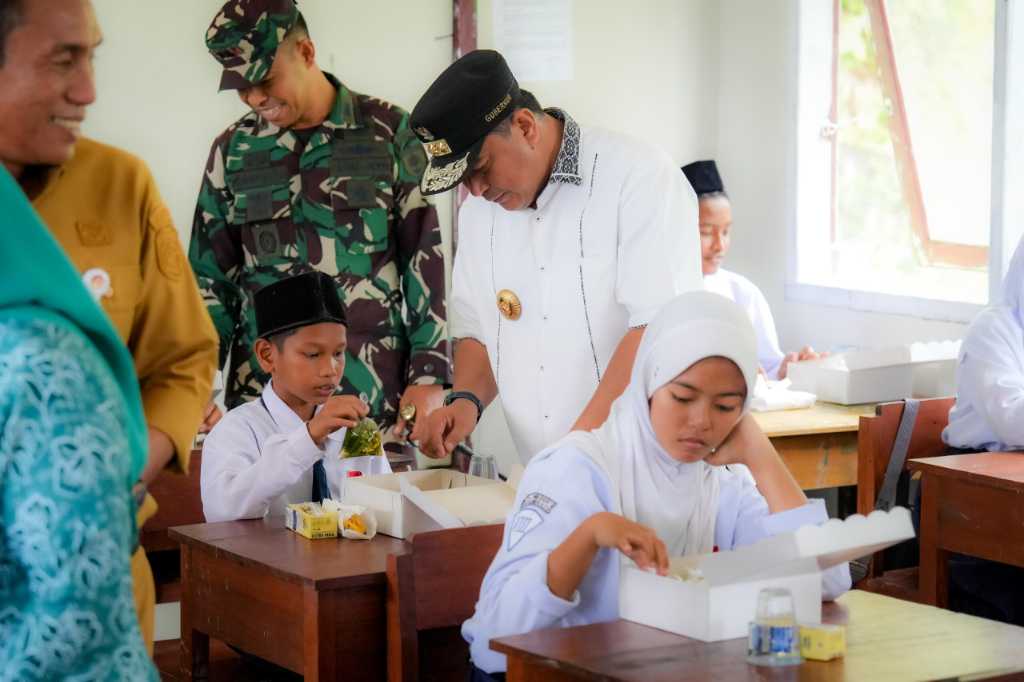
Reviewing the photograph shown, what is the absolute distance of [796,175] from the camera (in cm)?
595

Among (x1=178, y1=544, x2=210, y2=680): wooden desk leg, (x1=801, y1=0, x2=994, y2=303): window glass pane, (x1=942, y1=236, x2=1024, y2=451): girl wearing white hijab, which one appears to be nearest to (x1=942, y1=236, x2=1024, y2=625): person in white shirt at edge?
(x1=942, y1=236, x2=1024, y2=451): girl wearing white hijab

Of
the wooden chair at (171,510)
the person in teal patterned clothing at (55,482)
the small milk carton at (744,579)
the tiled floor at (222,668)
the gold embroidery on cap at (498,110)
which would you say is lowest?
the tiled floor at (222,668)

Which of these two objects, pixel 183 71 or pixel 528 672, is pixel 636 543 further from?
pixel 183 71

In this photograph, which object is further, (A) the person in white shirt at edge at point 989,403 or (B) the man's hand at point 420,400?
(A) the person in white shirt at edge at point 989,403

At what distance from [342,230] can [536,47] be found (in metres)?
2.26

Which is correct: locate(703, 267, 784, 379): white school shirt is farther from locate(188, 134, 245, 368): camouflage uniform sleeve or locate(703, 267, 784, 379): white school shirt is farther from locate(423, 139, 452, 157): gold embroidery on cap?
locate(423, 139, 452, 157): gold embroidery on cap

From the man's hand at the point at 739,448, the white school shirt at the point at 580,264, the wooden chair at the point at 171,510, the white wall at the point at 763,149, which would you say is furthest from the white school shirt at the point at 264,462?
the white wall at the point at 763,149

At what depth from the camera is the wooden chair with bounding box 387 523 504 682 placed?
2719mm

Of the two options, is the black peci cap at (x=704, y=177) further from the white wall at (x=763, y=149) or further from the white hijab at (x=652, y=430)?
the white hijab at (x=652, y=430)

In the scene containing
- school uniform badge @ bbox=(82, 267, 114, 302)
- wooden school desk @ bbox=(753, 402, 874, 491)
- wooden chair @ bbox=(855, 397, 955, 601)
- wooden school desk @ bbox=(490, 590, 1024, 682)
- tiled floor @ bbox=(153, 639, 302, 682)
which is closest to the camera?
school uniform badge @ bbox=(82, 267, 114, 302)

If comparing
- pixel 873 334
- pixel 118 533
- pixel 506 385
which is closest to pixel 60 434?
pixel 118 533

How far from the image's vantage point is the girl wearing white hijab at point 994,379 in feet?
13.5

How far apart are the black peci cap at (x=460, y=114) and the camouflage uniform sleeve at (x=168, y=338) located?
1.11 meters

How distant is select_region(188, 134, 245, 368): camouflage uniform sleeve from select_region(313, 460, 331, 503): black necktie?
1.87 feet
